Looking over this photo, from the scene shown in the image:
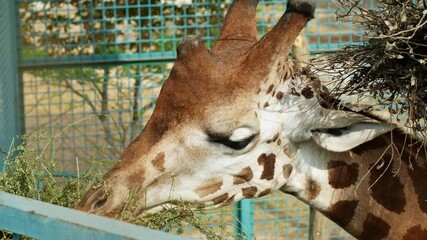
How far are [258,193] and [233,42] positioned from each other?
26.9 inches

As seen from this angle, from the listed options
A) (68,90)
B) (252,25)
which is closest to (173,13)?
(68,90)

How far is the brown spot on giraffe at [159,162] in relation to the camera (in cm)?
368

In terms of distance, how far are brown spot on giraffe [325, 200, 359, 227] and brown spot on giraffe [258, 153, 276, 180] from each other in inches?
12.1

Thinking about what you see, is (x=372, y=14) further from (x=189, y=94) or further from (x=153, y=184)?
(x=153, y=184)

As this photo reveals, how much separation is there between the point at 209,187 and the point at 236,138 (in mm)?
243

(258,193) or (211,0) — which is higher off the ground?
(211,0)

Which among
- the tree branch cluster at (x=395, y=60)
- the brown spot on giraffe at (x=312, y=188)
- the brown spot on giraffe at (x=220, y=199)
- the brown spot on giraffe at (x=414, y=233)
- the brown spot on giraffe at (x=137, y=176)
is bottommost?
the brown spot on giraffe at (x=414, y=233)

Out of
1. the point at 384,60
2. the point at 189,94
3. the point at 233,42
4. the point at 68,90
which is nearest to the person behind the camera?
the point at 384,60

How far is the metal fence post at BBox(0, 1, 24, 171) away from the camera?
23.8 ft

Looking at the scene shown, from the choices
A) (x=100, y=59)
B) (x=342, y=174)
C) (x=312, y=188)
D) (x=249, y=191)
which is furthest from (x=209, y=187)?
(x=100, y=59)

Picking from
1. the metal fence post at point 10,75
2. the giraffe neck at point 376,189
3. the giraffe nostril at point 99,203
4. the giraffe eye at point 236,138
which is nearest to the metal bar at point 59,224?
the giraffe nostril at point 99,203

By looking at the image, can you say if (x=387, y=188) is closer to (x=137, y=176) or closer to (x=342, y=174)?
(x=342, y=174)

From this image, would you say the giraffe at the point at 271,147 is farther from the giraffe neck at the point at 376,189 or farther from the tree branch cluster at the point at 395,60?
the tree branch cluster at the point at 395,60

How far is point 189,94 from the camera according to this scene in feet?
12.3
